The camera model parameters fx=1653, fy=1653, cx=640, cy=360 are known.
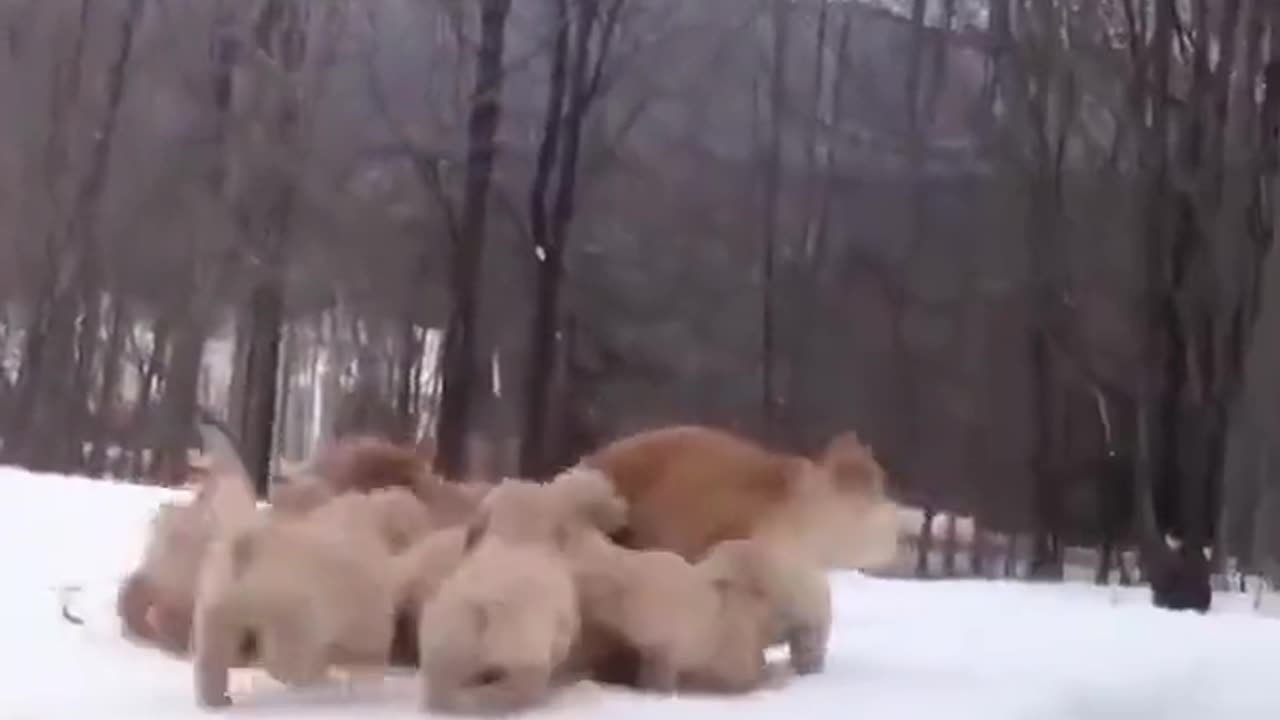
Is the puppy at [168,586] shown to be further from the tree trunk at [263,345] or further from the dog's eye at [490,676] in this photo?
the tree trunk at [263,345]

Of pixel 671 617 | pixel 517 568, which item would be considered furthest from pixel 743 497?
pixel 517 568

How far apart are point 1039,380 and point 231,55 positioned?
1986 millimetres

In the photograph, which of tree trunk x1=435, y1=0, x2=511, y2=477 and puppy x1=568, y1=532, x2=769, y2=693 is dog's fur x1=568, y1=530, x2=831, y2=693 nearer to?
puppy x1=568, y1=532, x2=769, y2=693

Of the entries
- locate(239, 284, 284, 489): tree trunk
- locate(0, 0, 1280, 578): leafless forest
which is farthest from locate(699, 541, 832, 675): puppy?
locate(239, 284, 284, 489): tree trunk

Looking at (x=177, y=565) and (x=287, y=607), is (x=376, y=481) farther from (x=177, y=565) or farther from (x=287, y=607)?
(x=287, y=607)

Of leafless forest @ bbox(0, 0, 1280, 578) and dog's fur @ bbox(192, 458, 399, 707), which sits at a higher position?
leafless forest @ bbox(0, 0, 1280, 578)

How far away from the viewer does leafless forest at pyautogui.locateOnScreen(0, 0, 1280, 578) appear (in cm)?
335

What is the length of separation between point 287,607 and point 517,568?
0.39 feet

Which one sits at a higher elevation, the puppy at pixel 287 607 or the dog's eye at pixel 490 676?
the puppy at pixel 287 607

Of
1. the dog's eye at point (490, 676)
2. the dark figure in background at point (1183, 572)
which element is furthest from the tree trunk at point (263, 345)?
→ the dog's eye at point (490, 676)

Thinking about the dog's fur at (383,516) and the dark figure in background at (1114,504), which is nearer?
the dog's fur at (383,516)

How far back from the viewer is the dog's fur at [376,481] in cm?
103

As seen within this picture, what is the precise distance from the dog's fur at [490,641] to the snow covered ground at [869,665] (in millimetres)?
17

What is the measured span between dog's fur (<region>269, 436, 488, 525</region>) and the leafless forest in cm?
192
